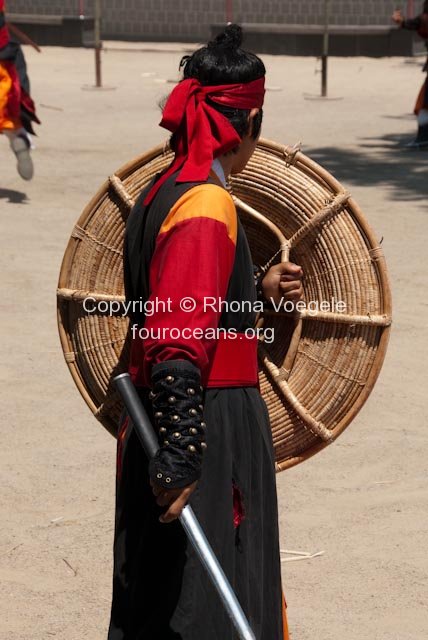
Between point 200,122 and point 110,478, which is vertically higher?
point 200,122

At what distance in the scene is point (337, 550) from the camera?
13.8ft

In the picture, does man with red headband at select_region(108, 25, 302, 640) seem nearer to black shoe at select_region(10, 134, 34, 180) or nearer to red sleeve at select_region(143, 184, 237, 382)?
red sleeve at select_region(143, 184, 237, 382)

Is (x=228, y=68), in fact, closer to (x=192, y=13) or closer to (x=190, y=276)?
(x=190, y=276)

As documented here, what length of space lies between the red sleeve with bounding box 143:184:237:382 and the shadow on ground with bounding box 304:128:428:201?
24.0ft

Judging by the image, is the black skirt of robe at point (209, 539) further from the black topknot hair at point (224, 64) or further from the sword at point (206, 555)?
the black topknot hair at point (224, 64)

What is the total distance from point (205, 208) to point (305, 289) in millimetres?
772

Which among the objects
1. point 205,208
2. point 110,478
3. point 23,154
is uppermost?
point 205,208

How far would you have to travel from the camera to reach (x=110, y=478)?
475 centimetres

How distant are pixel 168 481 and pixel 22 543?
1888mm

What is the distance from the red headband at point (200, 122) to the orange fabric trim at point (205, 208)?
5cm

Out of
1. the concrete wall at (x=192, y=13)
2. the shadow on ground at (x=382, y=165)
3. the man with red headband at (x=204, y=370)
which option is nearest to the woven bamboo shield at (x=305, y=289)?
the man with red headband at (x=204, y=370)

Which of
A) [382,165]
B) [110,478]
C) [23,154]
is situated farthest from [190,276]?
[382,165]

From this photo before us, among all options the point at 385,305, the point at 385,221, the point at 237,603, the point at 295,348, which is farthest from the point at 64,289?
the point at 385,221

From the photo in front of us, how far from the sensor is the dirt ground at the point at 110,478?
12.5ft
